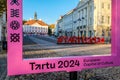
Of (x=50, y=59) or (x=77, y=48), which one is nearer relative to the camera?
(x=50, y=59)

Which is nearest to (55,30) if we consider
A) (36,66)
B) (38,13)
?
(38,13)

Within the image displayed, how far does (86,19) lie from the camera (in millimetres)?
7316

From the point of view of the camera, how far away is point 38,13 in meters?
6.48

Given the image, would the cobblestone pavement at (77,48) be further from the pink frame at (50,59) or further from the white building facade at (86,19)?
the white building facade at (86,19)

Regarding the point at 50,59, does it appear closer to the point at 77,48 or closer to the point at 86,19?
the point at 86,19

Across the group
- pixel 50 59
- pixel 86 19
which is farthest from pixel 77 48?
pixel 50 59

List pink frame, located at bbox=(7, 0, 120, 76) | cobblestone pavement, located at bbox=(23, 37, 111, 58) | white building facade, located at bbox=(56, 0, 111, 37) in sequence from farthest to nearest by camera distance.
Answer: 1. cobblestone pavement, located at bbox=(23, 37, 111, 58)
2. white building facade, located at bbox=(56, 0, 111, 37)
3. pink frame, located at bbox=(7, 0, 120, 76)

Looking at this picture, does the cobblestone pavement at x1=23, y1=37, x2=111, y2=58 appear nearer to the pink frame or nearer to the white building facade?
the pink frame

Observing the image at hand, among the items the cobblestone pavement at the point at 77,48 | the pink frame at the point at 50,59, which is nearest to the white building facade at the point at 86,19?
the pink frame at the point at 50,59

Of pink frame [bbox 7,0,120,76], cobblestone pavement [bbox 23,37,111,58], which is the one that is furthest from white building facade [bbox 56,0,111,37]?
cobblestone pavement [bbox 23,37,111,58]

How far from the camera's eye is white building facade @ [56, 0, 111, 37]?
23.3ft

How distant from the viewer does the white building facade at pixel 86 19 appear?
Answer: 7109 millimetres

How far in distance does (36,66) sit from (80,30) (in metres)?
1.74

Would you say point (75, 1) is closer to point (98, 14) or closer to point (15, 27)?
point (98, 14)
